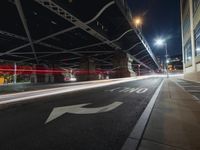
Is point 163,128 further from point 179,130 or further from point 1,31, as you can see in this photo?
point 1,31

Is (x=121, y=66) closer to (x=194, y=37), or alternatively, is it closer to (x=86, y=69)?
(x=86, y=69)

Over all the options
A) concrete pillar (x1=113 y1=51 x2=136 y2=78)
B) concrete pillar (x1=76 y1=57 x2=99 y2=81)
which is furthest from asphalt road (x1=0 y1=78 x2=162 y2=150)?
concrete pillar (x1=76 y1=57 x2=99 y2=81)

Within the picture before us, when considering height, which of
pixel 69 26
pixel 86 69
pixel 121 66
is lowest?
Result: pixel 86 69

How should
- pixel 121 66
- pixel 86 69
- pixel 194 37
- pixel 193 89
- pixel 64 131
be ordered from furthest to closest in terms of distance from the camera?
pixel 86 69 < pixel 121 66 < pixel 194 37 < pixel 193 89 < pixel 64 131

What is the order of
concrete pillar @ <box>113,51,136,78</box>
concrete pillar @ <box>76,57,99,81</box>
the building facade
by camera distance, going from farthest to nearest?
concrete pillar @ <box>76,57,99,81</box>
concrete pillar @ <box>113,51,136,78</box>
the building facade

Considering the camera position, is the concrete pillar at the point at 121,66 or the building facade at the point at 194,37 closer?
the building facade at the point at 194,37

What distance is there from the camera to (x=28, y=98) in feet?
28.0

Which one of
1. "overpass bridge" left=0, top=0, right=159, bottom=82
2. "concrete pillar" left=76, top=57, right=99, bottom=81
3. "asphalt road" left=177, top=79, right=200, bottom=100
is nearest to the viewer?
"asphalt road" left=177, top=79, right=200, bottom=100

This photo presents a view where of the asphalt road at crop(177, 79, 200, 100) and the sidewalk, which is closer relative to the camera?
the sidewalk

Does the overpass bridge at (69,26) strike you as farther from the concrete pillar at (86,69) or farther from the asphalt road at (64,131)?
the asphalt road at (64,131)

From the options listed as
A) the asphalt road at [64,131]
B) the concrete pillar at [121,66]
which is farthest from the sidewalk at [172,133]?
the concrete pillar at [121,66]

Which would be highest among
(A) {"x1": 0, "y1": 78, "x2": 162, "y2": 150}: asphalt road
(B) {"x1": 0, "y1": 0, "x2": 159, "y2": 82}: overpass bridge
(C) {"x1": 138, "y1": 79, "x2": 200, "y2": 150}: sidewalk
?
(B) {"x1": 0, "y1": 0, "x2": 159, "y2": 82}: overpass bridge

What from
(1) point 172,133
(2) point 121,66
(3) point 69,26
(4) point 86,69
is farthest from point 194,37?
(1) point 172,133

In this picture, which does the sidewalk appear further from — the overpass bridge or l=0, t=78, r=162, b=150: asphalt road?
the overpass bridge
